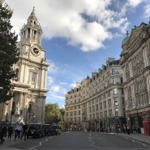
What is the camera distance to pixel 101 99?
84.2 meters

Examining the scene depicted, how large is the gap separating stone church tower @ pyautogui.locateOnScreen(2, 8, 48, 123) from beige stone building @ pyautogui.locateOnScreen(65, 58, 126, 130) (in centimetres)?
2229

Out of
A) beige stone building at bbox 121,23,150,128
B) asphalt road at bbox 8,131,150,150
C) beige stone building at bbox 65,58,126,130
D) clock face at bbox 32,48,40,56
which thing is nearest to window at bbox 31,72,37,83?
clock face at bbox 32,48,40,56

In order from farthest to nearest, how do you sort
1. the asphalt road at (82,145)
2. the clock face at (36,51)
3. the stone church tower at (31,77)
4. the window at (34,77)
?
the clock face at (36,51), the window at (34,77), the stone church tower at (31,77), the asphalt road at (82,145)

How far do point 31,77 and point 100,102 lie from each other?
29506 millimetres

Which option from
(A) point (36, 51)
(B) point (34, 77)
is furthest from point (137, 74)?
(A) point (36, 51)

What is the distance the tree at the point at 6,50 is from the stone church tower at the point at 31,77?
121 feet

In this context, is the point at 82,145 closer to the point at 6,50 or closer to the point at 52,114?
the point at 6,50

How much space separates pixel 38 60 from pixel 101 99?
28.0 meters

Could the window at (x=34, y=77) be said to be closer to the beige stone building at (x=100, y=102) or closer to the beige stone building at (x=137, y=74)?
the beige stone building at (x=100, y=102)

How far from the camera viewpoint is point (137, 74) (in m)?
49.9

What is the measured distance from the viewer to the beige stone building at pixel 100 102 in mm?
73312

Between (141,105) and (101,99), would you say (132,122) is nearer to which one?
(141,105)

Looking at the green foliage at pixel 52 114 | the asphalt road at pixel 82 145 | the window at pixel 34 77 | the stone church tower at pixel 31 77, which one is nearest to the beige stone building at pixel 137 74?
the asphalt road at pixel 82 145

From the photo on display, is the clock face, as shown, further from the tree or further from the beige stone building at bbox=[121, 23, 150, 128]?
the tree
